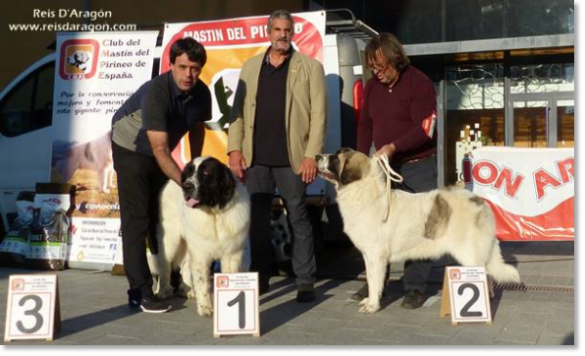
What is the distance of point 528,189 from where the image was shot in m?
8.02

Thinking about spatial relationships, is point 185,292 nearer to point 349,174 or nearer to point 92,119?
point 349,174

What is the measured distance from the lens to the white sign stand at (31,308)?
5445 millimetres

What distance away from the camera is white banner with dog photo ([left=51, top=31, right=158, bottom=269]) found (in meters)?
8.88

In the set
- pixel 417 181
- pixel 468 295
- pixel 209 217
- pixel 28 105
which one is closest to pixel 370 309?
pixel 468 295

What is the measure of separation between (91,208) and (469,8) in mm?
10516

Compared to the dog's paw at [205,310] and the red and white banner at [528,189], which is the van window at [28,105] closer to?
the dog's paw at [205,310]

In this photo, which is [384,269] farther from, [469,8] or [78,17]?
[78,17]

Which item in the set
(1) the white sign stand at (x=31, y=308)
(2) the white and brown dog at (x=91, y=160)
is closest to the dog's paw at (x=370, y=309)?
(1) the white sign stand at (x=31, y=308)

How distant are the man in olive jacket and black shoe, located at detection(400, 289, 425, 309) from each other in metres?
0.88

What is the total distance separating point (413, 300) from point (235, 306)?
188cm

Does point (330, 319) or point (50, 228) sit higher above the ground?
point (50, 228)

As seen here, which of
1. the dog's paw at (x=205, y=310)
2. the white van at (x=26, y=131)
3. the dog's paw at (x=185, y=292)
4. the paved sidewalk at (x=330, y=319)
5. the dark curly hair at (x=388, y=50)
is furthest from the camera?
the white van at (x=26, y=131)

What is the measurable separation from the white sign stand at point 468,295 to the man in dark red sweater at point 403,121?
745mm

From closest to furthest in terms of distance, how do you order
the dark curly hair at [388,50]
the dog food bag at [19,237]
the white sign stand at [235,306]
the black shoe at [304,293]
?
the white sign stand at [235,306] → the dark curly hair at [388,50] → the black shoe at [304,293] → the dog food bag at [19,237]
